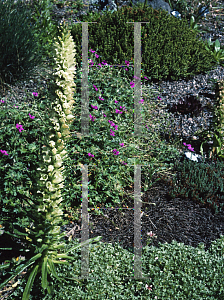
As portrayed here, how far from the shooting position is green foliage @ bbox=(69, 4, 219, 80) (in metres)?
6.14

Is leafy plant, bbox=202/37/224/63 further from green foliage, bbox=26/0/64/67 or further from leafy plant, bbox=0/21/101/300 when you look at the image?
leafy plant, bbox=0/21/101/300

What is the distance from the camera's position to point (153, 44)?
6.36 metres

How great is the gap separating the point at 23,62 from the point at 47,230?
3.93 meters

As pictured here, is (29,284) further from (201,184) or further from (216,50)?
(216,50)

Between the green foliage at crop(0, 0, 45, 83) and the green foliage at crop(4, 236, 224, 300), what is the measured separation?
11.9ft

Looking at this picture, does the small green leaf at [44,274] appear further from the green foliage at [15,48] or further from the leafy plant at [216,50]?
the leafy plant at [216,50]

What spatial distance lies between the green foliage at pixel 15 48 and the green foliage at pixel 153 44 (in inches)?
36.1

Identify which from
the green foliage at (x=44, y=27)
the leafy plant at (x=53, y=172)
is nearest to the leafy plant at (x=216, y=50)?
the green foliage at (x=44, y=27)

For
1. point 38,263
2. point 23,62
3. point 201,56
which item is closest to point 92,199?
point 38,263

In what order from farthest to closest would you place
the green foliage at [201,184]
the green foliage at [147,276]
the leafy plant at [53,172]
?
the green foliage at [201,184]
the green foliage at [147,276]
the leafy plant at [53,172]

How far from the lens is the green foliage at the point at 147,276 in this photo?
8.19ft

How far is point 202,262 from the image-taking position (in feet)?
9.20

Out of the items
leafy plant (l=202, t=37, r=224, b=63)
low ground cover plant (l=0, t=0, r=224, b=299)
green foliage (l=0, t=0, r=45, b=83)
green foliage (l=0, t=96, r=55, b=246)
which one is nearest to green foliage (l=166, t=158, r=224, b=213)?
low ground cover plant (l=0, t=0, r=224, b=299)

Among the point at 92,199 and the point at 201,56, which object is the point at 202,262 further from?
the point at 201,56
